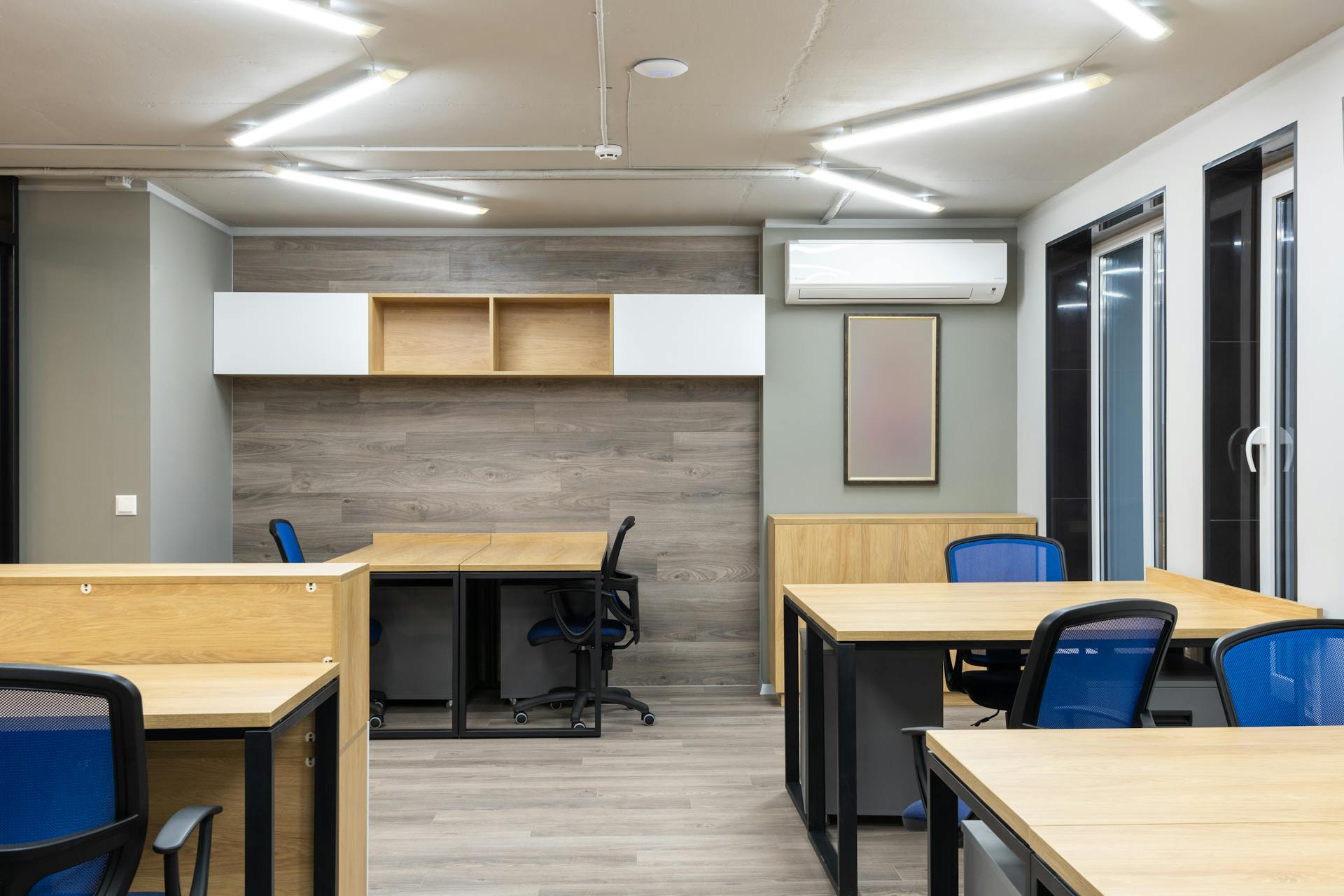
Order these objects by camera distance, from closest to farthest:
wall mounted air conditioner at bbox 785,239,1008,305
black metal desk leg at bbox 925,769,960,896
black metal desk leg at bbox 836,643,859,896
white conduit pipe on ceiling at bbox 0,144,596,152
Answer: black metal desk leg at bbox 925,769,960,896 → black metal desk leg at bbox 836,643,859,896 → white conduit pipe on ceiling at bbox 0,144,596,152 → wall mounted air conditioner at bbox 785,239,1008,305

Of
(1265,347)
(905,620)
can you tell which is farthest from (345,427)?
(1265,347)

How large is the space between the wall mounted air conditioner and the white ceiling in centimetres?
61

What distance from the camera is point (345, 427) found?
18.0 feet

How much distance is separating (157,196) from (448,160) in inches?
63.3

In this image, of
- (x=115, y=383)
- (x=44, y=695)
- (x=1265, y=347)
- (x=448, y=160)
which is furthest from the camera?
(x=115, y=383)

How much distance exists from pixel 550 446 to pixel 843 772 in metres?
3.22

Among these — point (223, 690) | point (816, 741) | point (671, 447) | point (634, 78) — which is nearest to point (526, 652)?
point (671, 447)

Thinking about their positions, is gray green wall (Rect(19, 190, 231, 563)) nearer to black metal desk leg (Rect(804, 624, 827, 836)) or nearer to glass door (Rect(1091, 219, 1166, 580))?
black metal desk leg (Rect(804, 624, 827, 836))

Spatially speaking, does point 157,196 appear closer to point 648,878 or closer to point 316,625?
point 316,625

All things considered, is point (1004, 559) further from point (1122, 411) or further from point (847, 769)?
point (847, 769)

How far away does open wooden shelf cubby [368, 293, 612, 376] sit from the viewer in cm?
551

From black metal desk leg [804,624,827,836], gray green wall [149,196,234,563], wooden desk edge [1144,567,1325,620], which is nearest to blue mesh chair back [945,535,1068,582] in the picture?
wooden desk edge [1144,567,1325,620]

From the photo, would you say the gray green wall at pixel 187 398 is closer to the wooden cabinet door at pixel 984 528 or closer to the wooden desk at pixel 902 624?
the wooden desk at pixel 902 624

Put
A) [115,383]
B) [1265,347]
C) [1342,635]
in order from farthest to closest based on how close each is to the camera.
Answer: [115,383], [1265,347], [1342,635]
